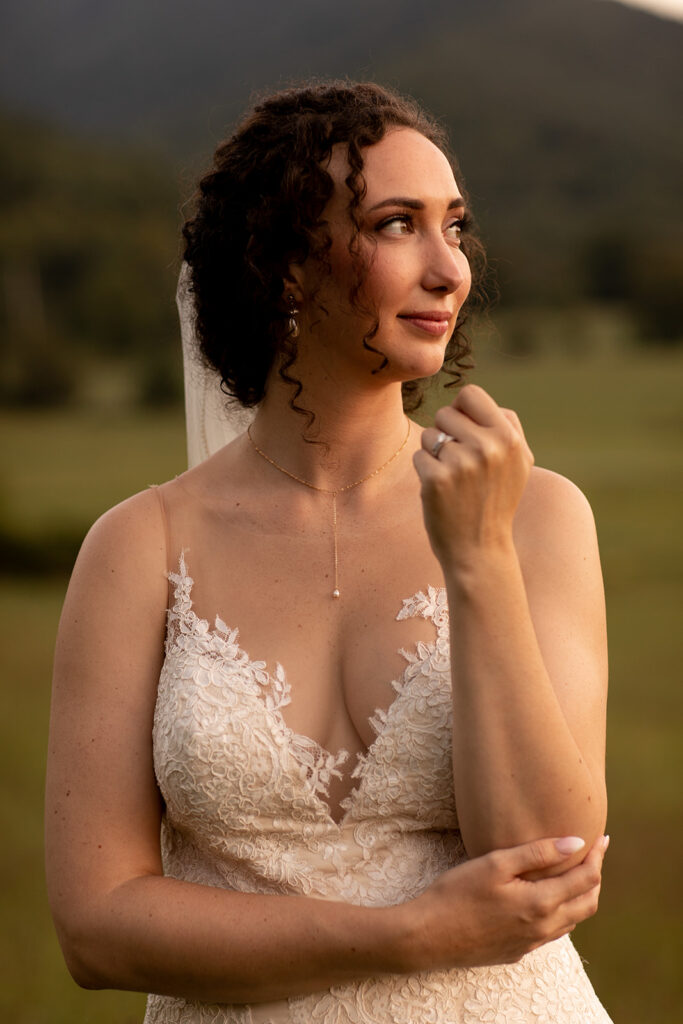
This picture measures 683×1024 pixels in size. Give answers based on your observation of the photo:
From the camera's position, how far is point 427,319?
2037mm

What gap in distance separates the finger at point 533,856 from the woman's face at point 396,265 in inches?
34.2

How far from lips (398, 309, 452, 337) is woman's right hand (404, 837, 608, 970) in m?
0.92

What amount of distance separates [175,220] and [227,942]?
61.5 ft

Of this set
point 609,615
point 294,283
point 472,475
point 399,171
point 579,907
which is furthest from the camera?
point 609,615

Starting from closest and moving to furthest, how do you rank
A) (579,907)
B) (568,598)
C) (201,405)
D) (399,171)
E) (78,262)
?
(579,907)
(568,598)
(399,171)
(201,405)
(78,262)

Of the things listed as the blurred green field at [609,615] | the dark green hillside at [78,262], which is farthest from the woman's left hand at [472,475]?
the dark green hillside at [78,262]

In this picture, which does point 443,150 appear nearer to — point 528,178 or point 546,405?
point 528,178

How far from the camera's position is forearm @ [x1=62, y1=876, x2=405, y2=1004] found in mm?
1786

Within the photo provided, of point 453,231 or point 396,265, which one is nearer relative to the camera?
point 396,265

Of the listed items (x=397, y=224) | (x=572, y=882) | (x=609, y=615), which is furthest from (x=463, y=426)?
(x=609, y=615)

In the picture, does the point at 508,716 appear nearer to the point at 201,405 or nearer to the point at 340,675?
the point at 340,675

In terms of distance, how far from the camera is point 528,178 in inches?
778

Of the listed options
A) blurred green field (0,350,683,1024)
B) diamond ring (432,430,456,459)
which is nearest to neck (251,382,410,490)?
diamond ring (432,430,456,459)

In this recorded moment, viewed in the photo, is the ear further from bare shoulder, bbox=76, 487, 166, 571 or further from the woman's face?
bare shoulder, bbox=76, 487, 166, 571
